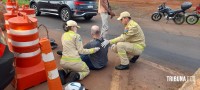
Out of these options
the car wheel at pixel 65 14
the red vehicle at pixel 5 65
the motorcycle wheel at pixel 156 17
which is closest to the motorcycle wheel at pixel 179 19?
the motorcycle wheel at pixel 156 17

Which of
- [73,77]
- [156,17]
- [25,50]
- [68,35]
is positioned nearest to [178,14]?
[156,17]

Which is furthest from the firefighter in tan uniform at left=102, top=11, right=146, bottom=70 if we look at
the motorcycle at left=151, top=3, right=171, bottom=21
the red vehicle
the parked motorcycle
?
the motorcycle at left=151, top=3, right=171, bottom=21

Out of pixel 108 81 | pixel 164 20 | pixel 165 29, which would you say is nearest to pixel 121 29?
pixel 165 29

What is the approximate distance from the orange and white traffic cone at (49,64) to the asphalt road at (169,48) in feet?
10.6

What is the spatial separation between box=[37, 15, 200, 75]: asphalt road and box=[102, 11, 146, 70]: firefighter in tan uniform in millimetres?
1122

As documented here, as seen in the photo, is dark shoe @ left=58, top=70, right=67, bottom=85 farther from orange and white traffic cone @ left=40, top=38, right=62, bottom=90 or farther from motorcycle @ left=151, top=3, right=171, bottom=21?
motorcycle @ left=151, top=3, right=171, bottom=21

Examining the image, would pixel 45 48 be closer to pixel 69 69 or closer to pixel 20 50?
pixel 20 50

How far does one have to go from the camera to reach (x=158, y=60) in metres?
7.36

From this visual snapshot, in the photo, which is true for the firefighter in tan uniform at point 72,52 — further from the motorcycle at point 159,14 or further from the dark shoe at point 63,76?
the motorcycle at point 159,14

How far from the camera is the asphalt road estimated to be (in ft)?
23.2

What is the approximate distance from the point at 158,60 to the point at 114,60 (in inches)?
50.5

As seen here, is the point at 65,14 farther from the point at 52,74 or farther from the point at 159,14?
the point at 52,74

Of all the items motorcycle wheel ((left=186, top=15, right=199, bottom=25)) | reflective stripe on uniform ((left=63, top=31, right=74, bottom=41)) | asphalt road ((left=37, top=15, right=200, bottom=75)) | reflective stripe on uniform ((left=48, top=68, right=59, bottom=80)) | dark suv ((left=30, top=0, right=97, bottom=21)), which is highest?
dark suv ((left=30, top=0, right=97, bottom=21))

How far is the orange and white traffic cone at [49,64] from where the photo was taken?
14.7ft
